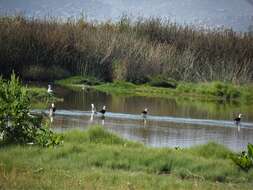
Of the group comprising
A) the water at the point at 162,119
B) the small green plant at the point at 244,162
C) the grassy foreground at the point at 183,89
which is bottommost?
the water at the point at 162,119

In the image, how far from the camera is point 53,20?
5991 centimetres

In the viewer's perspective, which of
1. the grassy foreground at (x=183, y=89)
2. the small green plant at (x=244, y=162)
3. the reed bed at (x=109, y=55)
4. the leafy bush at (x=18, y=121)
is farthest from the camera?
the reed bed at (x=109, y=55)

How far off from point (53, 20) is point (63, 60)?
663cm

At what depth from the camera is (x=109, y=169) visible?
46.1 feet

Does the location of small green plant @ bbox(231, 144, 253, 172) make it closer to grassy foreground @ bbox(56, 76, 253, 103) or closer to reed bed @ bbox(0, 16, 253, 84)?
grassy foreground @ bbox(56, 76, 253, 103)

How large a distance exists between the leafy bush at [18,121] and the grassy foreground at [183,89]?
30770 millimetres

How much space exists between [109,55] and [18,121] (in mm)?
38135

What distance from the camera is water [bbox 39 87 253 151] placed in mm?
24500

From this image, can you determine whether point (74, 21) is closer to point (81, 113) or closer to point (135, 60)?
point (135, 60)

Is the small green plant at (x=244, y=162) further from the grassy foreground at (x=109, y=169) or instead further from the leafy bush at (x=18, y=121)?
the leafy bush at (x=18, y=121)

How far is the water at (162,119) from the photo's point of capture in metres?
24.5

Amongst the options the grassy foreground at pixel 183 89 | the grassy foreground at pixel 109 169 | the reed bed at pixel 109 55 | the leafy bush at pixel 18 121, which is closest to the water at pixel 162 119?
the grassy foreground at pixel 183 89

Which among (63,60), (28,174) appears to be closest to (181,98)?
(63,60)

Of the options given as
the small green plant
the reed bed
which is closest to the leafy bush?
the small green plant
